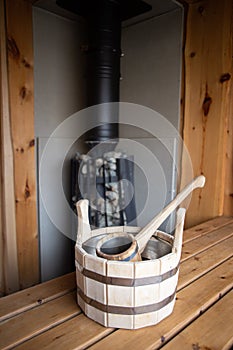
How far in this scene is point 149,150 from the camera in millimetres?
1948

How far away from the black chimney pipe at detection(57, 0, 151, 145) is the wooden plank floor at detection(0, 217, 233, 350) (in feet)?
3.53

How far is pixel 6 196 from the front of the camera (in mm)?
1663

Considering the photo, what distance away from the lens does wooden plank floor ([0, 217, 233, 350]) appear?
1.98 ft

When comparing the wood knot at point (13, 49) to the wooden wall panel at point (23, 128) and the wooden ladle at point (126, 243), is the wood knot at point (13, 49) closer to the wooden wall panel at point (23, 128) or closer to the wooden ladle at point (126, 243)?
the wooden wall panel at point (23, 128)

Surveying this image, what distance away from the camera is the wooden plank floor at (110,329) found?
1.98 feet

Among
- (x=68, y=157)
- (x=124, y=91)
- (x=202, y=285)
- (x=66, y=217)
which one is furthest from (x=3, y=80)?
(x=202, y=285)

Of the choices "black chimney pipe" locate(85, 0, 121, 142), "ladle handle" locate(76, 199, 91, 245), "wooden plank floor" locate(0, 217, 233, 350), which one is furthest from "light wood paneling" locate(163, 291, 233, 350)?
"black chimney pipe" locate(85, 0, 121, 142)

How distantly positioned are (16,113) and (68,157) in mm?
555

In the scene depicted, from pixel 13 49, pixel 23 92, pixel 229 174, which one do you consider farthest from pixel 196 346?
pixel 13 49

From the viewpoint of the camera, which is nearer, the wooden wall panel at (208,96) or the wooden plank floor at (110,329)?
the wooden plank floor at (110,329)

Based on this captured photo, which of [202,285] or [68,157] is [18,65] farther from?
[202,285]

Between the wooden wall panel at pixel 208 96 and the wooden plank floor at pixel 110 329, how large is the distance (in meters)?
0.90

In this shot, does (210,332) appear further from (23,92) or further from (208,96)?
(23,92)

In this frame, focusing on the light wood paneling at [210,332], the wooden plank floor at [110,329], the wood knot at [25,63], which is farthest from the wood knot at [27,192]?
the light wood paneling at [210,332]
